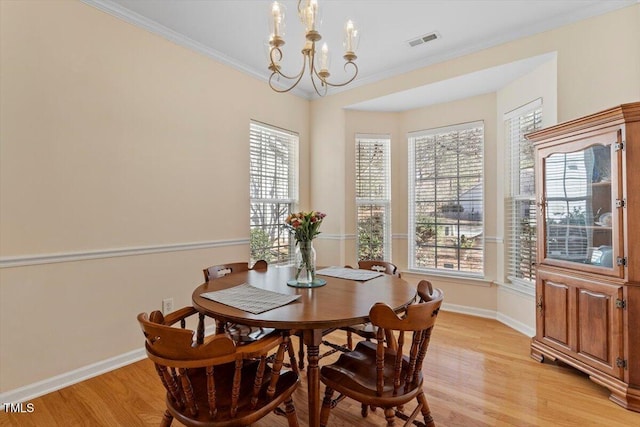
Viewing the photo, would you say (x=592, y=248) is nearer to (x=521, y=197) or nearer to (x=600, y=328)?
(x=600, y=328)

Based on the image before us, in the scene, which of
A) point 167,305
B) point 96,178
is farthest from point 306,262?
point 96,178

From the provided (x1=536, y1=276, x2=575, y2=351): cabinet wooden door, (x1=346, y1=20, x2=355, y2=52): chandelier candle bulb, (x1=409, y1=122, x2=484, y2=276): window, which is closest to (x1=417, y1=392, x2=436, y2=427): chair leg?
(x1=536, y1=276, x2=575, y2=351): cabinet wooden door

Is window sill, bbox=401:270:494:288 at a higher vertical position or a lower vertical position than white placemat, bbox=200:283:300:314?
lower

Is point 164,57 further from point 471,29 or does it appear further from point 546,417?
point 546,417

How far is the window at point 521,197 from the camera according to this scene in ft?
10.5

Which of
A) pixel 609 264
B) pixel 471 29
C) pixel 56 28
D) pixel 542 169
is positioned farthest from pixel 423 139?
pixel 56 28

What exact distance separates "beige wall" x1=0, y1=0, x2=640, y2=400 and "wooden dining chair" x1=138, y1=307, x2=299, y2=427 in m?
1.38

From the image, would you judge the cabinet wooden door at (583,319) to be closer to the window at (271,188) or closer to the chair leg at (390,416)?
the chair leg at (390,416)

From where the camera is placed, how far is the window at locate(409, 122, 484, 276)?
380 cm

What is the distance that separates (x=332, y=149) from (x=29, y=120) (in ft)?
9.60

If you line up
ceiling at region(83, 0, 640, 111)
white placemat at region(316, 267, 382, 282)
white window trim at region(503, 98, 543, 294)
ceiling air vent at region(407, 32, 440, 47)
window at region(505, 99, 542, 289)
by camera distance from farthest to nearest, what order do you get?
1. white window trim at region(503, 98, 543, 294)
2. window at region(505, 99, 542, 289)
3. ceiling air vent at region(407, 32, 440, 47)
4. ceiling at region(83, 0, 640, 111)
5. white placemat at region(316, 267, 382, 282)

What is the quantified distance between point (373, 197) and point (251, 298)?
2.88 m

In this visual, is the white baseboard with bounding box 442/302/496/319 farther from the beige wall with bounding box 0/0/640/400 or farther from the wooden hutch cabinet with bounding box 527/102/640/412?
the wooden hutch cabinet with bounding box 527/102/640/412

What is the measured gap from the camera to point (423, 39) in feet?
9.91
